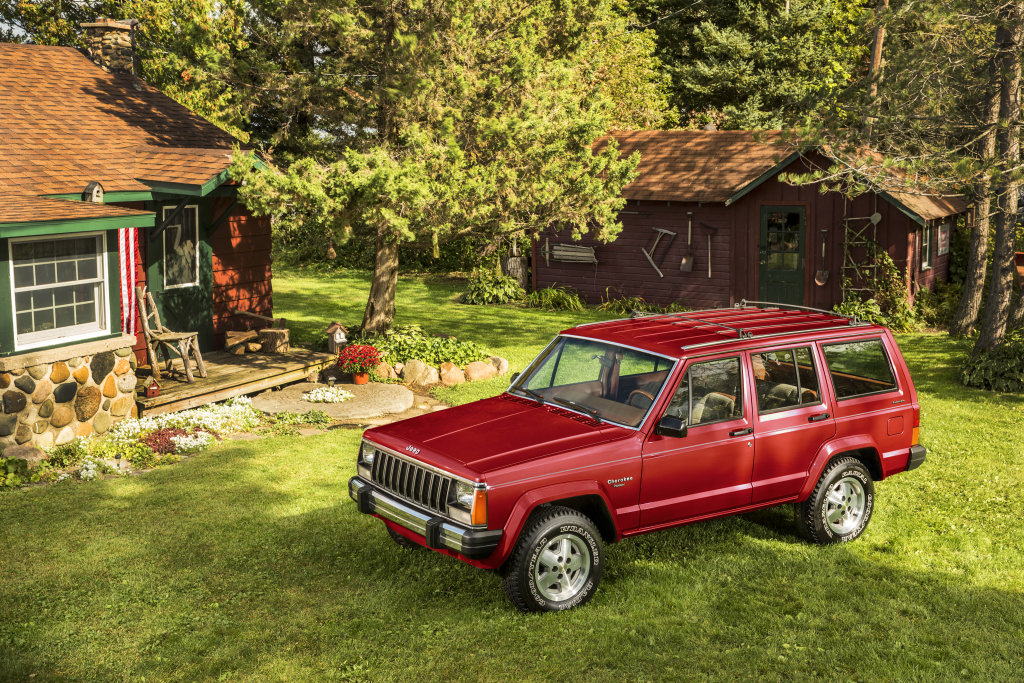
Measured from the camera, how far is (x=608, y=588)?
6.82m

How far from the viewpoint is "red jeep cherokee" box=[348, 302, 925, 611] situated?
6.15 metres

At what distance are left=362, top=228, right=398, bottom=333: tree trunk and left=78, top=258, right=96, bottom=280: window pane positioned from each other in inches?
215

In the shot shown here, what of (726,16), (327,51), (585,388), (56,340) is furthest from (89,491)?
(726,16)

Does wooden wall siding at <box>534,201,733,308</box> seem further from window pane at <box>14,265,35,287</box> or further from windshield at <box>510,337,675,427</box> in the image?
window pane at <box>14,265,35,287</box>

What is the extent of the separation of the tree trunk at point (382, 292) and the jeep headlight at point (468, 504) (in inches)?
396

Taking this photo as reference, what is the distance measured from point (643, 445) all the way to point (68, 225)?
7.35 meters

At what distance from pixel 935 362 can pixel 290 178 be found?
11.6 m

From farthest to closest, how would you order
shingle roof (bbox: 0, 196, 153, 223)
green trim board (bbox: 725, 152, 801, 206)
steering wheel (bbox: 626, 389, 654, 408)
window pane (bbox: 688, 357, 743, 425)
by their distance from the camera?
green trim board (bbox: 725, 152, 801, 206) < shingle roof (bbox: 0, 196, 153, 223) < window pane (bbox: 688, 357, 743, 425) < steering wheel (bbox: 626, 389, 654, 408)

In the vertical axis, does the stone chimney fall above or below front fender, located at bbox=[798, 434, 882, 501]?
above

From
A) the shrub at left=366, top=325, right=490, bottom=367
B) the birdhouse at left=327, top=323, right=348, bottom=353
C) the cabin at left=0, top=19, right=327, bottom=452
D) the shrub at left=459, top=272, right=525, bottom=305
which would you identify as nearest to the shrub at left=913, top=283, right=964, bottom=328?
the shrub at left=459, top=272, right=525, bottom=305

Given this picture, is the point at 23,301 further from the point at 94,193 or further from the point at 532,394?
the point at 532,394

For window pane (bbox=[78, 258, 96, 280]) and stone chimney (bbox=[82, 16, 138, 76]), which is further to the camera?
stone chimney (bbox=[82, 16, 138, 76])

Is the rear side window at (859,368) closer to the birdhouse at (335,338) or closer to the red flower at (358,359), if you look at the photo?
the red flower at (358,359)

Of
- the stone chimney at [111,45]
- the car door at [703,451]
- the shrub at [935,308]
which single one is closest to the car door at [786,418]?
the car door at [703,451]
